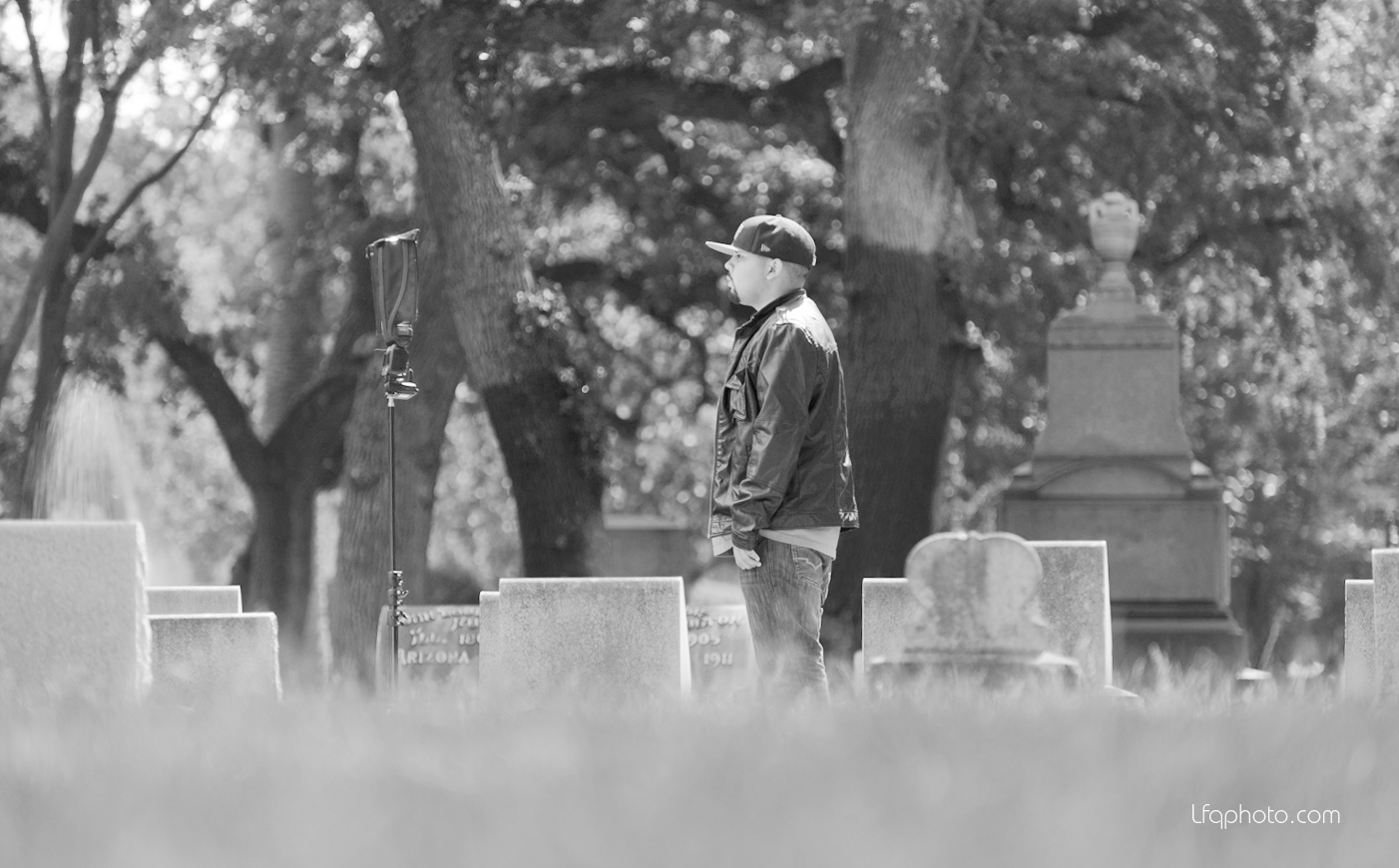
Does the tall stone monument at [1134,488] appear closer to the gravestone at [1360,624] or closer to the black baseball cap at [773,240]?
the gravestone at [1360,624]

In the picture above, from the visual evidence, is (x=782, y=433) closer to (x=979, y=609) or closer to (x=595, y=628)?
(x=979, y=609)

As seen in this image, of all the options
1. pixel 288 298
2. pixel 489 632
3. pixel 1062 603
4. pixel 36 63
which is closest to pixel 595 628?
pixel 489 632

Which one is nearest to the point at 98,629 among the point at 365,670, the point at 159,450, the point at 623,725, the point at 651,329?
the point at 623,725

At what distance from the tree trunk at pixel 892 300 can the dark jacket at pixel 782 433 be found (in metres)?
8.13

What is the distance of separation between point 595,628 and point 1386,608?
341 centimetres

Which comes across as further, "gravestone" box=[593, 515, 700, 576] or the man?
"gravestone" box=[593, 515, 700, 576]

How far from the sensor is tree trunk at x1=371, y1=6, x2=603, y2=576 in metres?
16.0

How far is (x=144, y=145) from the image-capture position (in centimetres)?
2878

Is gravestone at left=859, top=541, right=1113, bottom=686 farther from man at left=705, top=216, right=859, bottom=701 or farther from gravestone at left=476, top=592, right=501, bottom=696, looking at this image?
man at left=705, top=216, right=859, bottom=701

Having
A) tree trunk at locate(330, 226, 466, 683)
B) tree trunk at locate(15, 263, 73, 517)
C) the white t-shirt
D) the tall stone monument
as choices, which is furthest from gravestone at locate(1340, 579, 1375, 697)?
tree trunk at locate(15, 263, 73, 517)

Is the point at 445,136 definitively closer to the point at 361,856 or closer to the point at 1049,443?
the point at 1049,443

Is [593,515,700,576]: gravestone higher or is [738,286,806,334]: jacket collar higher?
[738,286,806,334]: jacket collar

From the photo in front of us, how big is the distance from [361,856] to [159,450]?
39229 millimetres

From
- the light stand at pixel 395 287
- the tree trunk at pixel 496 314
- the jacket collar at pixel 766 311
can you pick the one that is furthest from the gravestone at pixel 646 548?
the jacket collar at pixel 766 311
